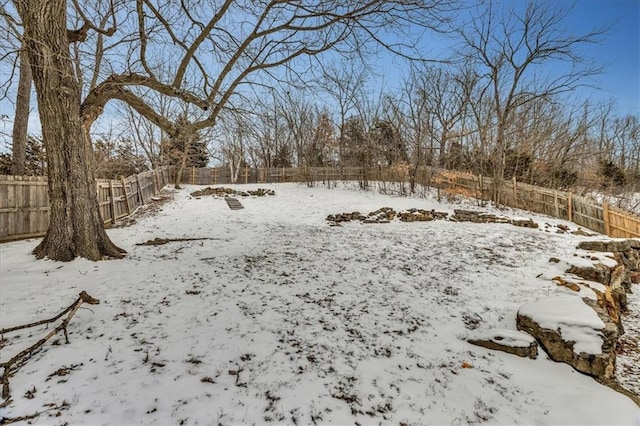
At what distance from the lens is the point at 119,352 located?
2.55 metres

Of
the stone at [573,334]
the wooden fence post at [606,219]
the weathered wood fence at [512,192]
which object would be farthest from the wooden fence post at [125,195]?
the wooden fence post at [606,219]

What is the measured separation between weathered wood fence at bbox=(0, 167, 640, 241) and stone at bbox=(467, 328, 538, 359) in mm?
8361

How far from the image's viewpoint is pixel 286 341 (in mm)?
2889

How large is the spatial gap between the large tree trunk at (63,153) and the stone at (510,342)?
566 centimetres

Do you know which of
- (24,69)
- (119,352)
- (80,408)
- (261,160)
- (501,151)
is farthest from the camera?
(261,160)

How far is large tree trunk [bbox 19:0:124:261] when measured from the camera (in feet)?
14.2

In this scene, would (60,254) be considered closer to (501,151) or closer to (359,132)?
(501,151)

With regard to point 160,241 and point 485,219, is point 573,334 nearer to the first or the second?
point 160,241

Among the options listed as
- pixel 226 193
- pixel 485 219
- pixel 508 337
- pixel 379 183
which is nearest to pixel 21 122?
pixel 226 193

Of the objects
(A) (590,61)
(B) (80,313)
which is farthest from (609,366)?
(A) (590,61)

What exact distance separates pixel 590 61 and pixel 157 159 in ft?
80.2

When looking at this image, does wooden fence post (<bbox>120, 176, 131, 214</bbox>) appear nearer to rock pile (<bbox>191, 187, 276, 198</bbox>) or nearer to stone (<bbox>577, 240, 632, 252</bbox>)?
rock pile (<bbox>191, 187, 276, 198</bbox>)

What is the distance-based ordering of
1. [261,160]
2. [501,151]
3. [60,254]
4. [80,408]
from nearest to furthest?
[80,408] → [60,254] → [501,151] → [261,160]

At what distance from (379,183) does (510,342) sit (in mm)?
14009
